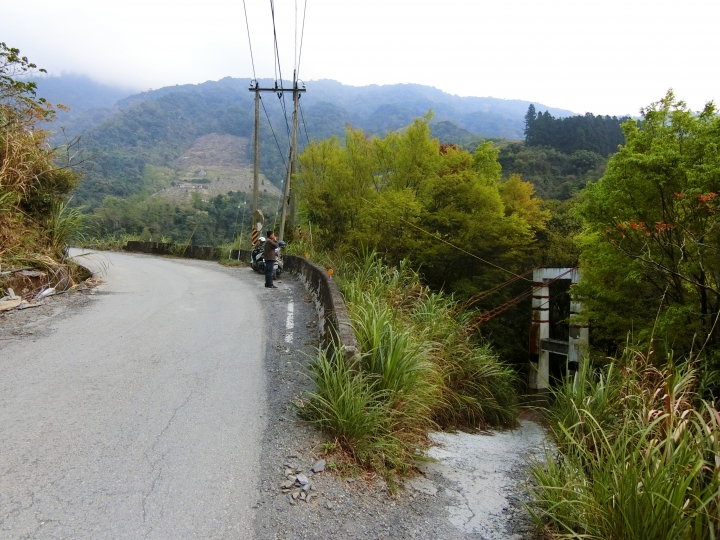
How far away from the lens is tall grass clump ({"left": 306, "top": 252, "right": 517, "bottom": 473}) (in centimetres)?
457

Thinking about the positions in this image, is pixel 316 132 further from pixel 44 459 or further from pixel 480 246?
pixel 44 459

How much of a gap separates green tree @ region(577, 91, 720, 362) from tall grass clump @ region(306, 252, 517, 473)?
3419 millimetres

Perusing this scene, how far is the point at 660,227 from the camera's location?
374 inches

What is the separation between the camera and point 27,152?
10.6 m

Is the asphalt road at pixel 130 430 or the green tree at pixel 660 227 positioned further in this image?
the green tree at pixel 660 227

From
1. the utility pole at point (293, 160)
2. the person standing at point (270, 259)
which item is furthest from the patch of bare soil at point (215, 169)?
the person standing at point (270, 259)

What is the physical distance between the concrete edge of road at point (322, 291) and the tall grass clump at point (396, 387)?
0.18m

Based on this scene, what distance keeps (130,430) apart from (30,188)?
9044 mm

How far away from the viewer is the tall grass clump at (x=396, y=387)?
4570 mm

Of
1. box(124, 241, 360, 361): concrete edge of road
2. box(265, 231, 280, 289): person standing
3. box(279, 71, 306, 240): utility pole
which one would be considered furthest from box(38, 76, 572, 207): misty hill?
box(265, 231, 280, 289): person standing

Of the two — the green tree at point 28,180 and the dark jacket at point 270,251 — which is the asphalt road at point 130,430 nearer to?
the green tree at point 28,180

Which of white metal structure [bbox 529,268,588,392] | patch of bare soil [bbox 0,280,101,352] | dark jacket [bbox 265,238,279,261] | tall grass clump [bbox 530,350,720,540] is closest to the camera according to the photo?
tall grass clump [bbox 530,350,720,540]

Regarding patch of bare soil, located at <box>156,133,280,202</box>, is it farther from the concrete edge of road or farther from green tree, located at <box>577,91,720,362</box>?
green tree, located at <box>577,91,720,362</box>

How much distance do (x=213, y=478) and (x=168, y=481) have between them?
0.32m
